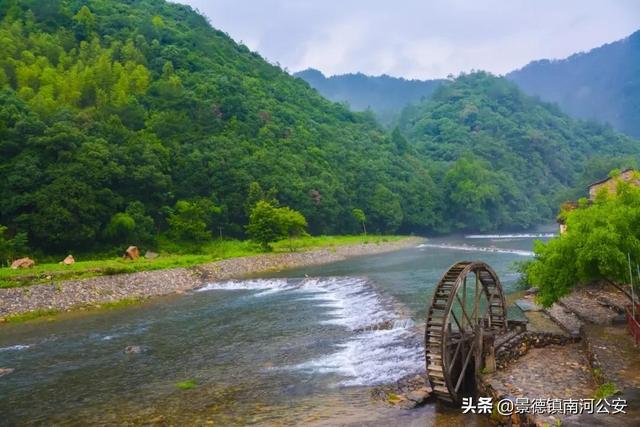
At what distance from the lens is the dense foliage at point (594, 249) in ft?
57.0

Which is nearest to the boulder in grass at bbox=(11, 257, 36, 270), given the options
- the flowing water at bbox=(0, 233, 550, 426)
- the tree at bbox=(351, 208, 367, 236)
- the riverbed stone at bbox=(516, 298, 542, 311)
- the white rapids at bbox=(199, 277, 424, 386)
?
the flowing water at bbox=(0, 233, 550, 426)

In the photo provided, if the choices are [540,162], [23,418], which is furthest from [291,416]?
[540,162]

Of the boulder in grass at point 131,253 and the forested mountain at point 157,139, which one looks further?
the forested mountain at point 157,139

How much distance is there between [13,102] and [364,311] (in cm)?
5388

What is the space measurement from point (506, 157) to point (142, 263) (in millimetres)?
138410

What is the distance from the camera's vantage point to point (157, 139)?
77.6m

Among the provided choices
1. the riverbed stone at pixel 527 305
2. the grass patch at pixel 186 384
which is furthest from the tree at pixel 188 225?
the grass patch at pixel 186 384

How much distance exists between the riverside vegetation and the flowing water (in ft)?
80.8

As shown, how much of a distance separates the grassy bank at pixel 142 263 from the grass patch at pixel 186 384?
906 inches

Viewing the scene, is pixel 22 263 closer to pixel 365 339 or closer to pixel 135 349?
pixel 135 349

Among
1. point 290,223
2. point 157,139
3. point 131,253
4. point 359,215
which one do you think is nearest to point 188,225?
point 131,253

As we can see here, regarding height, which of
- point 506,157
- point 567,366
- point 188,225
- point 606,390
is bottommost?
point 567,366

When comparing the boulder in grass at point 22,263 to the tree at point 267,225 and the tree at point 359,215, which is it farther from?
the tree at point 359,215

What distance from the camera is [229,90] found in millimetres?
102562
